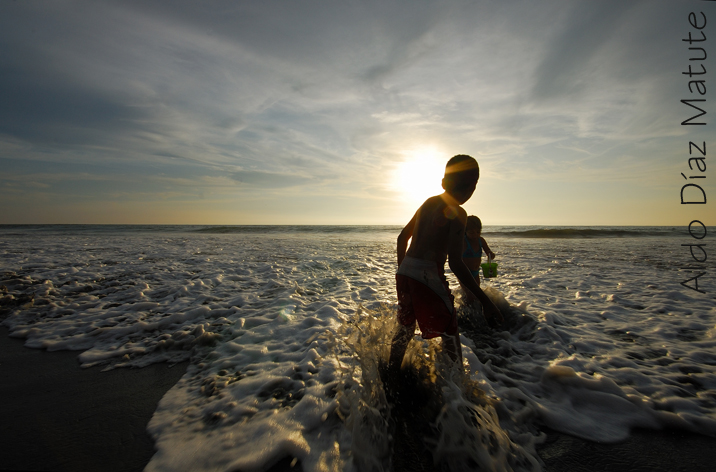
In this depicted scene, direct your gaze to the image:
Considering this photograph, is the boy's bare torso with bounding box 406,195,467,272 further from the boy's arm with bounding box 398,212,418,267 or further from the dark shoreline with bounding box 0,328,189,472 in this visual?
the dark shoreline with bounding box 0,328,189,472

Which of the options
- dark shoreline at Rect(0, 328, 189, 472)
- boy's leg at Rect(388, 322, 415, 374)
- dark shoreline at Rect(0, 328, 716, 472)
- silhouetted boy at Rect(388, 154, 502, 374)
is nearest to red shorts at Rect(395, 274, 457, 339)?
silhouetted boy at Rect(388, 154, 502, 374)

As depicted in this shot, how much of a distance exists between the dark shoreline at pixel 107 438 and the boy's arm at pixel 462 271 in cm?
108

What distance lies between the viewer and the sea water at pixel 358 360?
7.54 ft

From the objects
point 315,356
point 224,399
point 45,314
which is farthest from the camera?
point 45,314

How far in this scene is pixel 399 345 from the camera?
2.82 meters

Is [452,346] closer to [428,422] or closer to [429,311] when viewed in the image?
[429,311]

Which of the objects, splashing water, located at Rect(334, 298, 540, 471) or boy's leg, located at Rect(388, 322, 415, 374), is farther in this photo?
boy's leg, located at Rect(388, 322, 415, 374)

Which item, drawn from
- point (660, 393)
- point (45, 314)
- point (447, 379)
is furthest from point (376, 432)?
point (45, 314)

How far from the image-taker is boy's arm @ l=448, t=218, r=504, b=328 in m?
2.36

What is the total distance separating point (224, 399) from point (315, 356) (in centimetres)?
117

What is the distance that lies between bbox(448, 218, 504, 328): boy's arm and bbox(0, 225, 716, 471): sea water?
589 millimetres

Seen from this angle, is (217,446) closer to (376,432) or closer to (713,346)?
(376,432)

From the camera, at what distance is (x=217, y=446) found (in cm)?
231

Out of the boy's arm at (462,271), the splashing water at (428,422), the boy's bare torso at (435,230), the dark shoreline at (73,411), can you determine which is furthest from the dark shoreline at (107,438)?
the boy's bare torso at (435,230)
